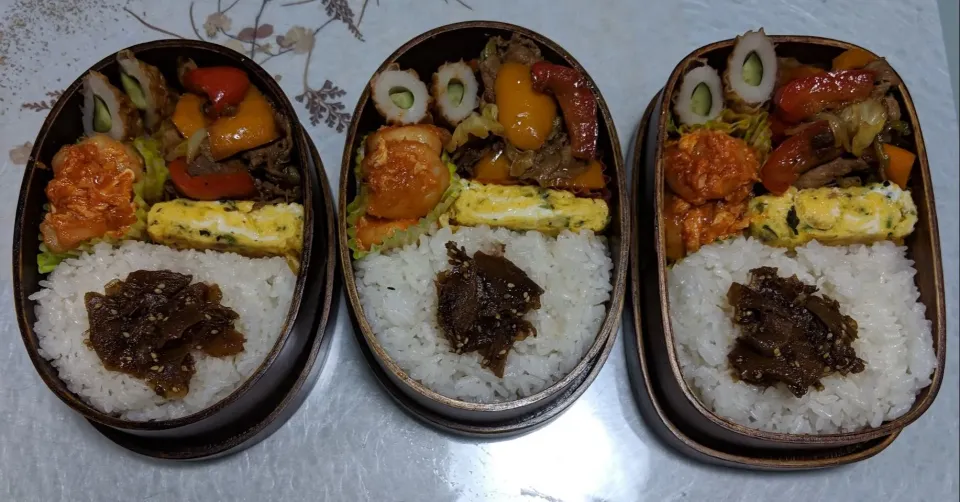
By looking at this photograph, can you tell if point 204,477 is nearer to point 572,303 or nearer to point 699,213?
point 572,303

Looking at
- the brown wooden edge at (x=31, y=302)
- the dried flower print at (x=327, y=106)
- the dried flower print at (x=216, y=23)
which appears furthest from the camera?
the dried flower print at (x=216, y=23)

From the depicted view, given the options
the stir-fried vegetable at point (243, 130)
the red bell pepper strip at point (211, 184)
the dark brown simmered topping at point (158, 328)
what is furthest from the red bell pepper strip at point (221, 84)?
the dark brown simmered topping at point (158, 328)

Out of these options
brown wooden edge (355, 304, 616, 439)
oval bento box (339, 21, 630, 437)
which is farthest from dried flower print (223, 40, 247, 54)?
brown wooden edge (355, 304, 616, 439)

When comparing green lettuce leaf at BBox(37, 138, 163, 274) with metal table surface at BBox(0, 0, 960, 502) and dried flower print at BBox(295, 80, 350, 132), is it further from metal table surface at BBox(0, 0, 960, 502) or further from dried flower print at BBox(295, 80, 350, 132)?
dried flower print at BBox(295, 80, 350, 132)

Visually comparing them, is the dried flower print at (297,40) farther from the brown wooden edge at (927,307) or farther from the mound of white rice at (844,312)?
the mound of white rice at (844,312)

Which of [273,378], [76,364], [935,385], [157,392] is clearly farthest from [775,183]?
[76,364]

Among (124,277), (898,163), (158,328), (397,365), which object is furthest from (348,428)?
(898,163)

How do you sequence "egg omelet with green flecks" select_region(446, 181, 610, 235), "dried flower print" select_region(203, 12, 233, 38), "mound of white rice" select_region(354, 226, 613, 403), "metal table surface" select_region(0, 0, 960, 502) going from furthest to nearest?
1. "dried flower print" select_region(203, 12, 233, 38)
2. "metal table surface" select_region(0, 0, 960, 502)
3. "egg omelet with green flecks" select_region(446, 181, 610, 235)
4. "mound of white rice" select_region(354, 226, 613, 403)
